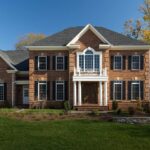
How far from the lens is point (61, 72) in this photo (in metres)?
33.7

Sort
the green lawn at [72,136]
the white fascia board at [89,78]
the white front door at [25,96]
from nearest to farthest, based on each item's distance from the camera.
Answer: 1. the green lawn at [72,136]
2. the white fascia board at [89,78]
3. the white front door at [25,96]

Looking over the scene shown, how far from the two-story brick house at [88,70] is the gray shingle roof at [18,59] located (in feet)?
11.7

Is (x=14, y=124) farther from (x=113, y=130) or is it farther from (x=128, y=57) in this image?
(x=128, y=57)

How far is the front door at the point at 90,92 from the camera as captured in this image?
33303mm

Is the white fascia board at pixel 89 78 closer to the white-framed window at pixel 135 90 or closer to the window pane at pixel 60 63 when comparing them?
the window pane at pixel 60 63

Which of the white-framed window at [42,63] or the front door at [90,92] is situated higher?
the white-framed window at [42,63]

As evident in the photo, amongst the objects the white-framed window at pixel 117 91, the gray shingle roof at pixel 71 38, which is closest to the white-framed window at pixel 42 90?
the gray shingle roof at pixel 71 38

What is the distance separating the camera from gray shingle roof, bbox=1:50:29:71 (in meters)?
36.9

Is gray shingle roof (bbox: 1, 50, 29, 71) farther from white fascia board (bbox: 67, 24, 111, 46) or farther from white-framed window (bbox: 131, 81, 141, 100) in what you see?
white-framed window (bbox: 131, 81, 141, 100)

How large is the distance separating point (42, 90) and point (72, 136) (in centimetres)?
1877

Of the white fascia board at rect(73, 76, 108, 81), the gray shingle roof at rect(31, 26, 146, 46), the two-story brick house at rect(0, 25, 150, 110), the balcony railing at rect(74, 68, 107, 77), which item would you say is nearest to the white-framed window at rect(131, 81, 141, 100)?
the two-story brick house at rect(0, 25, 150, 110)

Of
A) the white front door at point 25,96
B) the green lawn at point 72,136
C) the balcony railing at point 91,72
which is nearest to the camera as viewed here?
the green lawn at point 72,136

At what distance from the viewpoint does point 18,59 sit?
38.7m

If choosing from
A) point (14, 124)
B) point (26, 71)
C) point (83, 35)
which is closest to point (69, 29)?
point (83, 35)
